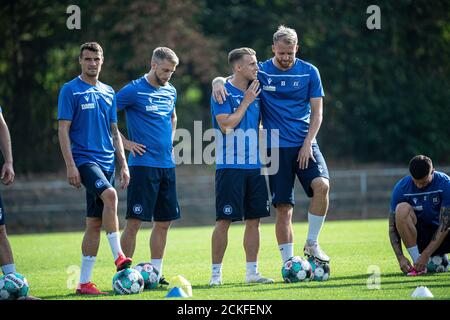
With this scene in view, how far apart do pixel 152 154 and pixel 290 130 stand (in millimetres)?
1633

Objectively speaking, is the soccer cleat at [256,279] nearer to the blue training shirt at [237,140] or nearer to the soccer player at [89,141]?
the blue training shirt at [237,140]

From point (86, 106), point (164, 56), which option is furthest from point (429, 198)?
point (86, 106)

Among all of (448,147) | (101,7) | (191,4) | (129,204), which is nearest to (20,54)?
(101,7)

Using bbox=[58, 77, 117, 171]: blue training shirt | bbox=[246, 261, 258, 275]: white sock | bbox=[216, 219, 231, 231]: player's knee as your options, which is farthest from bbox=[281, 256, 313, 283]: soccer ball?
bbox=[58, 77, 117, 171]: blue training shirt

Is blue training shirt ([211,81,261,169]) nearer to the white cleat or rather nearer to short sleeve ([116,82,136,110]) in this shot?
short sleeve ([116,82,136,110])

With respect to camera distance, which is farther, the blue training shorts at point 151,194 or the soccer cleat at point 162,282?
the blue training shorts at point 151,194

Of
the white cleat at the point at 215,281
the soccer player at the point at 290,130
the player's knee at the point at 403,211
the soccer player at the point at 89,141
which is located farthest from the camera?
the player's knee at the point at 403,211

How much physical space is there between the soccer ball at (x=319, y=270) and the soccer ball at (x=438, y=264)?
1.36 metres

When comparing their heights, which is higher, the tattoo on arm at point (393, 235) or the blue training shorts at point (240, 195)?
the blue training shorts at point (240, 195)

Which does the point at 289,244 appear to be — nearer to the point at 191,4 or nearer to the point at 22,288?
the point at 22,288

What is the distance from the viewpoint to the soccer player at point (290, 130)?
9.04 metres

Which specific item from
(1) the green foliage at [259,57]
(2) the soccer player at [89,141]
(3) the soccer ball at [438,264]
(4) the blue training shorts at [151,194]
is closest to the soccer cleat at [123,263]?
(2) the soccer player at [89,141]

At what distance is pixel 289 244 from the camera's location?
Answer: 29.9ft
